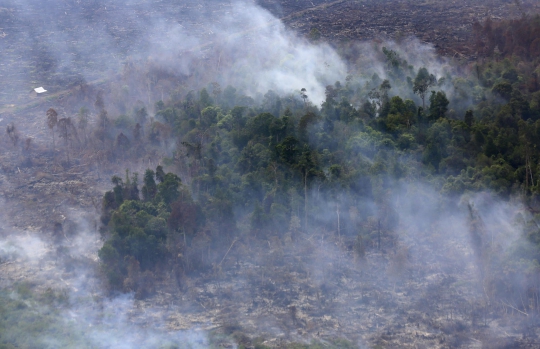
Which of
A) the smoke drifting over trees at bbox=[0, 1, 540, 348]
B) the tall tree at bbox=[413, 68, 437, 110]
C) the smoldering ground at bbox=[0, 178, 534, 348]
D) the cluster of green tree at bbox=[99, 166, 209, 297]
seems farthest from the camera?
the tall tree at bbox=[413, 68, 437, 110]

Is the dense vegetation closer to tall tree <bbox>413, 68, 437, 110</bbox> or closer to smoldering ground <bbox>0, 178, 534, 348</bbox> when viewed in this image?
tall tree <bbox>413, 68, 437, 110</bbox>

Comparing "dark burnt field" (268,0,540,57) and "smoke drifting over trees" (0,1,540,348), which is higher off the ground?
"dark burnt field" (268,0,540,57)

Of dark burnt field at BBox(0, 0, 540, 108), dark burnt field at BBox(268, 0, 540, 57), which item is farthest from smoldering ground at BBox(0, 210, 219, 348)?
dark burnt field at BBox(268, 0, 540, 57)

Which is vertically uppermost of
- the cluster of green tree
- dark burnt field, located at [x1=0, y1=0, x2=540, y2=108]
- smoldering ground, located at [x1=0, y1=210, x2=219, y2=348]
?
dark burnt field, located at [x1=0, y1=0, x2=540, y2=108]

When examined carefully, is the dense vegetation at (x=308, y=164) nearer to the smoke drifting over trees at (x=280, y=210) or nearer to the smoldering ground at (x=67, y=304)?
the smoke drifting over trees at (x=280, y=210)

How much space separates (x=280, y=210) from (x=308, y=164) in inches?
118

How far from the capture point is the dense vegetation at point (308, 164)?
1078 inches

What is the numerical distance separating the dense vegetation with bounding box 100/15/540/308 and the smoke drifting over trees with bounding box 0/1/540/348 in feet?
0.32

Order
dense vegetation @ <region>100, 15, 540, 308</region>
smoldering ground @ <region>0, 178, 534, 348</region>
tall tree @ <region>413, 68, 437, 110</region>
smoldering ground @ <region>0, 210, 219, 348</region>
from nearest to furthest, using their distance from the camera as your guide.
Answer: smoldering ground @ <region>0, 210, 219, 348</region>
smoldering ground @ <region>0, 178, 534, 348</region>
dense vegetation @ <region>100, 15, 540, 308</region>
tall tree @ <region>413, 68, 437, 110</region>

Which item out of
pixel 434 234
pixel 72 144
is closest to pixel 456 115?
pixel 434 234

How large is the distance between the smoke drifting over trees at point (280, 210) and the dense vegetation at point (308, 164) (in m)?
0.10

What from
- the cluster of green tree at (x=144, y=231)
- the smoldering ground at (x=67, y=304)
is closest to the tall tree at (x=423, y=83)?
the cluster of green tree at (x=144, y=231)

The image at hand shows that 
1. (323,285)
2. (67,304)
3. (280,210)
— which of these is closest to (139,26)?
(280,210)

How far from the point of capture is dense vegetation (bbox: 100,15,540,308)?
27391 mm
